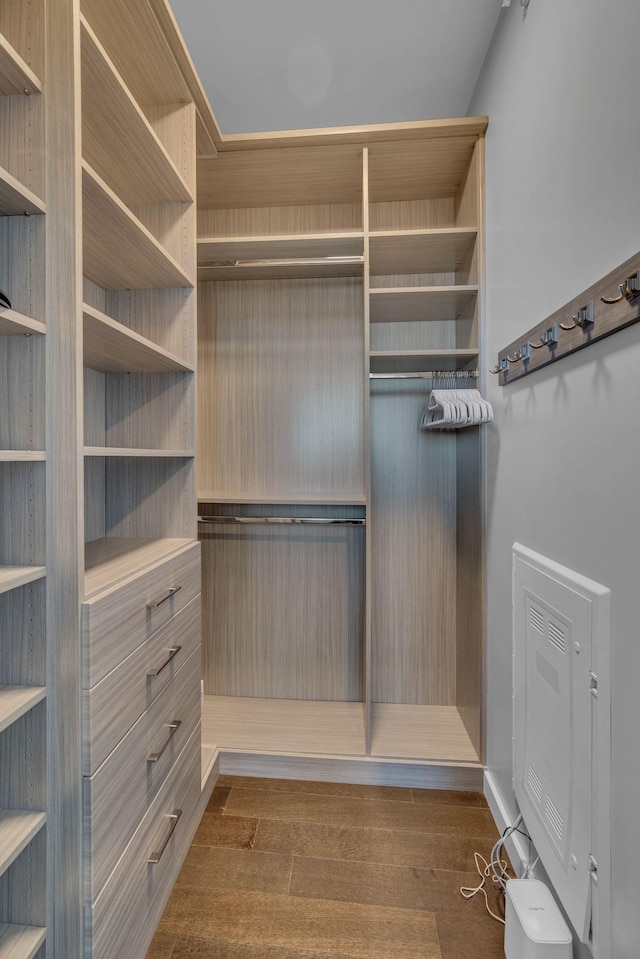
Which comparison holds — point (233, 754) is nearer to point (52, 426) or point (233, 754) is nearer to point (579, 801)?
point (579, 801)

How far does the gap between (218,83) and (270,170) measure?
1.15ft

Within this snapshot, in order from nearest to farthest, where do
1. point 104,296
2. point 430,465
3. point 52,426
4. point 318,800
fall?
point 52,426 < point 104,296 < point 318,800 < point 430,465

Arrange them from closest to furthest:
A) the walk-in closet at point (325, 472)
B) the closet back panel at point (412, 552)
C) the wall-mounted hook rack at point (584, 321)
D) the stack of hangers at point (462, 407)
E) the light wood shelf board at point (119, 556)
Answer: the wall-mounted hook rack at point (584, 321)
the light wood shelf board at point (119, 556)
the stack of hangers at point (462, 407)
the walk-in closet at point (325, 472)
the closet back panel at point (412, 552)

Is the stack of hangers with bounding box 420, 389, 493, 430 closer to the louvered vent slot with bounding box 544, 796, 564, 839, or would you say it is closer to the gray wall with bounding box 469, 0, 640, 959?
the gray wall with bounding box 469, 0, 640, 959

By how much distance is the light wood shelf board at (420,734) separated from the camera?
2.02 metres

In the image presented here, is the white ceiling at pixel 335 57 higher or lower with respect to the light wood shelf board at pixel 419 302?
higher

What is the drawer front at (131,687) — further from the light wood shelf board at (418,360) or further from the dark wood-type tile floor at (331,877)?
the light wood shelf board at (418,360)

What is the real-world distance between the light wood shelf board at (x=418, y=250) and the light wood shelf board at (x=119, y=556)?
1447mm

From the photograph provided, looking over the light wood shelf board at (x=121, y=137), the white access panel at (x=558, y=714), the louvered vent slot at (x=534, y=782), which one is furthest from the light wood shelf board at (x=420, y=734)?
the light wood shelf board at (x=121, y=137)

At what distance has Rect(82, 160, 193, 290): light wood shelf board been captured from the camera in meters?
1.19

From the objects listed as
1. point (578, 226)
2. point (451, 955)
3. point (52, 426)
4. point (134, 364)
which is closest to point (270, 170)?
point (134, 364)

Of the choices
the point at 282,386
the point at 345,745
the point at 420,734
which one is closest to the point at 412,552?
the point at 420,734

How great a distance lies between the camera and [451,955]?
1308 mm

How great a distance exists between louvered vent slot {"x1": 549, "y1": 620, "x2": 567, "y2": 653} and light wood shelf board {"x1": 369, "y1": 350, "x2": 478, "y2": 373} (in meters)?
1.16
